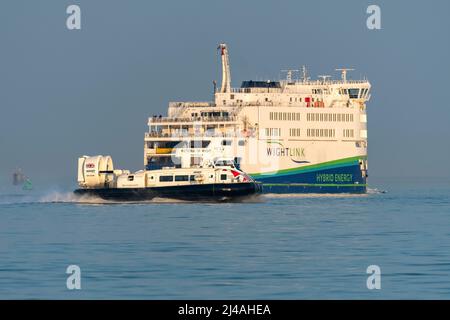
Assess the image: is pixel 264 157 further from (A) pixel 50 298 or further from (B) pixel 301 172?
(A) pixel 50 298

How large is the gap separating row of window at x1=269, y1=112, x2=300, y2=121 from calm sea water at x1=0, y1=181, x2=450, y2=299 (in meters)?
31.1

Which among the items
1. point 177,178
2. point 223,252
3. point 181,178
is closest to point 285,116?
point 177,178

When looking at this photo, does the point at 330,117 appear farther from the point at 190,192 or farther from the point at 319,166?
the point at 190,192

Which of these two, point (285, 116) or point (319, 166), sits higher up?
point (285, 116)

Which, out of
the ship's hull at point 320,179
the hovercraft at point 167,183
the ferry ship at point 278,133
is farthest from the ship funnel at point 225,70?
the hovercraft at point 167,183

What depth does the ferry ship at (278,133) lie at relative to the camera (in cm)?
11081

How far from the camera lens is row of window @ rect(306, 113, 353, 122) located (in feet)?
381

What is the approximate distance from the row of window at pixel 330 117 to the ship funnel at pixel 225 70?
9.14 meters

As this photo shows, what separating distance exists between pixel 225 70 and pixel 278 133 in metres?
11.5

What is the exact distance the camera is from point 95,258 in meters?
47.6

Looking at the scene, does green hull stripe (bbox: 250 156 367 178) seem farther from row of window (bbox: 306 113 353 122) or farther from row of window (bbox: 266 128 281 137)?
row of window (bbox: 306 113 353 122)

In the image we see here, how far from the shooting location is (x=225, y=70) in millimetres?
122125
